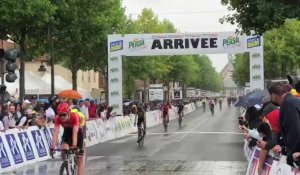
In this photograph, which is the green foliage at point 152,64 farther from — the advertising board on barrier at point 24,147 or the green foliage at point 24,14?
the advertising board on barrier at point 24,147

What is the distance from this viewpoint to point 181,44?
34.2 meters

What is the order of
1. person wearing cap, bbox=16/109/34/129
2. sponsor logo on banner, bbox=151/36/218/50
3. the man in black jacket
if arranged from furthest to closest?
sponsor logo on banner, bbox=151/36/218/50 → person wearing cap, bbox=16/109/34/129 → the man in black jacket

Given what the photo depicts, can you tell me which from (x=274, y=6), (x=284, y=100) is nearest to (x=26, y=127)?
(x=274, y=6)

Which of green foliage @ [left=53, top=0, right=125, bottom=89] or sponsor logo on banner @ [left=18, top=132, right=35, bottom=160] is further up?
green foliage @ [left=53, top=0, right=125, bottom=89]

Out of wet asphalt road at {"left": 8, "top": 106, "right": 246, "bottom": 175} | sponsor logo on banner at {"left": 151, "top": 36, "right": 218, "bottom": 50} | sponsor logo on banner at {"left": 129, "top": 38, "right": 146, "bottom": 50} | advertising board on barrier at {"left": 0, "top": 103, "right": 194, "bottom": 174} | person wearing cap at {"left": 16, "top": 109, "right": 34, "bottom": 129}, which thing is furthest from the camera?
sponsor logo on banner at {"left": 151, "top": 36, "right": 218, "bottom": 50}

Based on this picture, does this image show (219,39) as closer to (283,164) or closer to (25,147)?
(25,147)

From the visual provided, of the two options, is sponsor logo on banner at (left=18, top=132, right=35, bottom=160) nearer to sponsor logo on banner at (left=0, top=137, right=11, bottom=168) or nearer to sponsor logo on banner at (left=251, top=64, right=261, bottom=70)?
sponsor logo on banner at (left=0, top=137, right=11, bottom=168)

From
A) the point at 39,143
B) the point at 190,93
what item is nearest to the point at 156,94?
the point at 39,143

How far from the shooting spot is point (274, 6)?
54.7 feet

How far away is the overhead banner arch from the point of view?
3338 centimetres

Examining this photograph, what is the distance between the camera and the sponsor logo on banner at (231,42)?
3344 centimetres

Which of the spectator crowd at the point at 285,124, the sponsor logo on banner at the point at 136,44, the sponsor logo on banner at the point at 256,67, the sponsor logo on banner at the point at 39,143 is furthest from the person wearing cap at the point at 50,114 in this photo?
the sponsor logo on banner at the point at 256,67

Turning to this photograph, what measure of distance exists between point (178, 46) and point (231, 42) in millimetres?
3052

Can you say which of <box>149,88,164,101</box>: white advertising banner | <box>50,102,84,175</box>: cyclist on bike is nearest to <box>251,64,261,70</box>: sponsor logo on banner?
<box>50,102,84,175</box>: cyclist on bike
